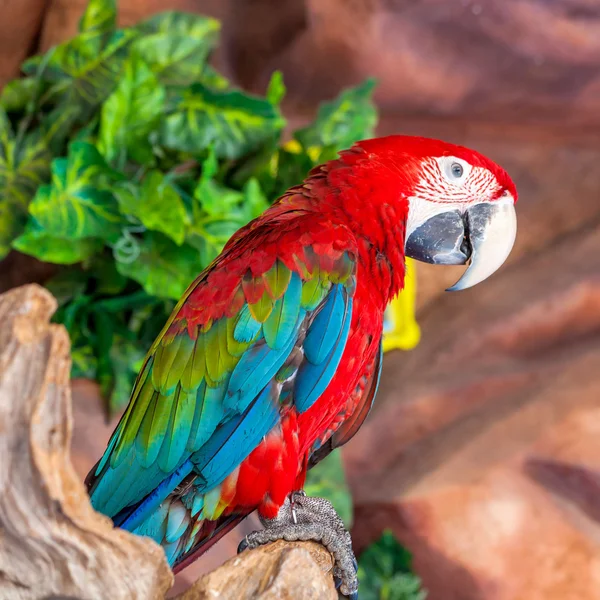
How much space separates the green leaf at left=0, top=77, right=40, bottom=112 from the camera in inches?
68.1

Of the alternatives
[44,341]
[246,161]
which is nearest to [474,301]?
[246,161]

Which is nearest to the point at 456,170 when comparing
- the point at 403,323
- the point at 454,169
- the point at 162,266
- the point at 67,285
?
the point at 454,169

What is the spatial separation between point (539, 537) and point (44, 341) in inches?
66.6

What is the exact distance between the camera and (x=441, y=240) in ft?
3.22

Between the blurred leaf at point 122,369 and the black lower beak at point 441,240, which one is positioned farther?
the blurred leaf at point 122,369

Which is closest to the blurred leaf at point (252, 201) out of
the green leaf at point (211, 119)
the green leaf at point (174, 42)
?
the green leaf at point (211, 119)

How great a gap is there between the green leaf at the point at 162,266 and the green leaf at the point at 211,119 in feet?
0.73

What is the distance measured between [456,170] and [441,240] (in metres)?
0.09

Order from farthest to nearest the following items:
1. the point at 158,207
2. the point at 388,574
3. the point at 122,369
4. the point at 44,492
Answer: the point at 388,574 → the point at 122,369 → the point at 158,207 → the point at 44,492

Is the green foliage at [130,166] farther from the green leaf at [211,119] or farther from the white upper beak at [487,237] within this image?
the white upper beak at [487,237]

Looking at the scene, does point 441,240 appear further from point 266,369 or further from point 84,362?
point 84,362

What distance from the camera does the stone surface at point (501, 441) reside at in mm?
1966

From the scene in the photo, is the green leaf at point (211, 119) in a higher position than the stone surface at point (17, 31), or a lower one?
lower

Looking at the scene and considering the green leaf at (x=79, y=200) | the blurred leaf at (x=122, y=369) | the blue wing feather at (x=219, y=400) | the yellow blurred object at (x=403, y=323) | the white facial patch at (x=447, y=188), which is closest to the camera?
the blue wing feather at (x=219, y=400)
